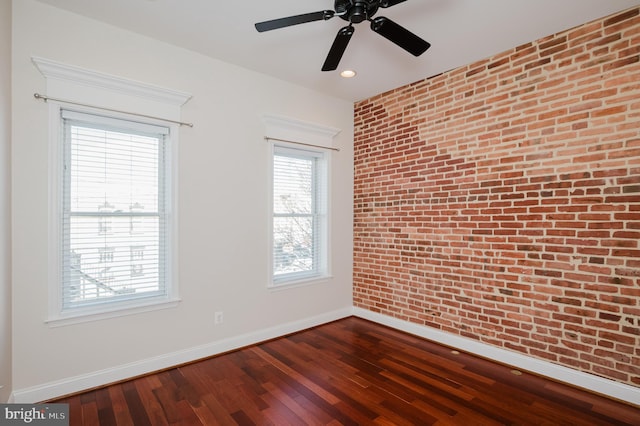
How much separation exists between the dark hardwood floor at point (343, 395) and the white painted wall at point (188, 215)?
0.93 feet

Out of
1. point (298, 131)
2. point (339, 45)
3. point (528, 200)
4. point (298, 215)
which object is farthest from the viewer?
point (298, 215)

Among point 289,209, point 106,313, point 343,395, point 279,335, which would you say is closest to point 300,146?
point 289,209

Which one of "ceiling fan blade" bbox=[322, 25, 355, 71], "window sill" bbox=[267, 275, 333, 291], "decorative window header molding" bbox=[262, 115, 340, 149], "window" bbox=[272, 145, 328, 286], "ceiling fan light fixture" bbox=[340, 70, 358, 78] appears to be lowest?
"window sill" bbox=[267, 275, 333, 291]

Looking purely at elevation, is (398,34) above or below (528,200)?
above

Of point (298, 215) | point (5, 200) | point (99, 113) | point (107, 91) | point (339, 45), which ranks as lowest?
point (298, 215)

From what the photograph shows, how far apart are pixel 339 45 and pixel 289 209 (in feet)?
6.79

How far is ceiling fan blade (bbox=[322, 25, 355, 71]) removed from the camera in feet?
6.99

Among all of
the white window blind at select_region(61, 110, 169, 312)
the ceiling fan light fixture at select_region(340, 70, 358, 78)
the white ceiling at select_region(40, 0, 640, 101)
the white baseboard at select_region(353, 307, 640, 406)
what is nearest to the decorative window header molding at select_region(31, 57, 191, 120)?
the white window blind at select_region(61, 110, 169, 312)

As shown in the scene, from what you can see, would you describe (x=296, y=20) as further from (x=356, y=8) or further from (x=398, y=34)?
(x=398, y=34)

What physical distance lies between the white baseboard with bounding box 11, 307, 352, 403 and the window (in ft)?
1.83

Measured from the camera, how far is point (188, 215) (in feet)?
9.84

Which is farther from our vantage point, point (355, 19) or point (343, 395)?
point (343, 395)

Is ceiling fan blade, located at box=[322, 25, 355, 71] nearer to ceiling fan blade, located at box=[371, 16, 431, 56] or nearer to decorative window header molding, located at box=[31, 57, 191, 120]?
ceiling fan blade, located at box=[371, 16, 431, 56]

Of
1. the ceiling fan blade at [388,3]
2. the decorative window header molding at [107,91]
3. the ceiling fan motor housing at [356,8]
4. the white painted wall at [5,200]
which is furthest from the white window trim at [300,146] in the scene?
the white painted wall at [5,200]
